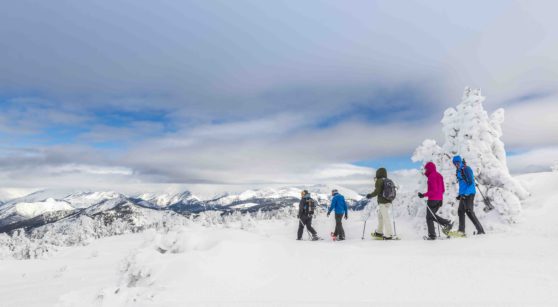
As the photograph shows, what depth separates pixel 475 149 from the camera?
45.8ft

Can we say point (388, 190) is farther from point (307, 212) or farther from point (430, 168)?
point (307, 212)

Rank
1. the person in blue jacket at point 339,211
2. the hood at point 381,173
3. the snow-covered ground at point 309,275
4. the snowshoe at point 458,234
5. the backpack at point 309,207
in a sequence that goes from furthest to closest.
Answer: the backpack at point 309,207 < the person in blue jacket at point 339,211 < the hood at point 381,173 < the snowshoe at point 458,234 < the snow-covered ground at point 309,275

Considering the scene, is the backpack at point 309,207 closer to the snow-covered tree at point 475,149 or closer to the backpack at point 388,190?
the backpack at point 388,190

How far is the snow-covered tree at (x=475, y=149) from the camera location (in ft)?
43.5

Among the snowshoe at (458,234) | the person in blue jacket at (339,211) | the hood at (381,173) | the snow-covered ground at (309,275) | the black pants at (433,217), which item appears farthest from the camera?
the person in blue jacket at (339,211)

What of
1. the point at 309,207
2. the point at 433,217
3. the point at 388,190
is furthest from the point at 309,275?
the point at 309,207

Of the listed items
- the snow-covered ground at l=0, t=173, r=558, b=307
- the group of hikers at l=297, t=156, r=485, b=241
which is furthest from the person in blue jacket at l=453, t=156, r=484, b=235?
the snow-covered ground at l=0, t=173, r=558, b=307

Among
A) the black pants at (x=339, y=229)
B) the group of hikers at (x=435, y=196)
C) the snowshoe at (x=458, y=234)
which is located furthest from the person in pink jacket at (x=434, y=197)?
the black pants at (x=339, y=229)

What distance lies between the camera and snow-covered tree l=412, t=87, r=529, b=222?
13258 millimetres

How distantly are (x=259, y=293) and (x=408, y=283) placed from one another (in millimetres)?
2373

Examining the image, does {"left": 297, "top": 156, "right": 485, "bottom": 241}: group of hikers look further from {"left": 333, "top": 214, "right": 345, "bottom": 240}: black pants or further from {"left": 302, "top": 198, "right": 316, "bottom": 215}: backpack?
{"left": 302, "top": 198, "right": 316, "bottom": 215}: backpack

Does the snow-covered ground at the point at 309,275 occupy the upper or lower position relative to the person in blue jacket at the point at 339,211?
lower

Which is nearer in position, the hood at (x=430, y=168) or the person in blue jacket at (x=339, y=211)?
the hood at (x=430, y=168)

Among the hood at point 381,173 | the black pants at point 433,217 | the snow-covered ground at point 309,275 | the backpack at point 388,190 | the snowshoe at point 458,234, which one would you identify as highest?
the hood at point 381,173
